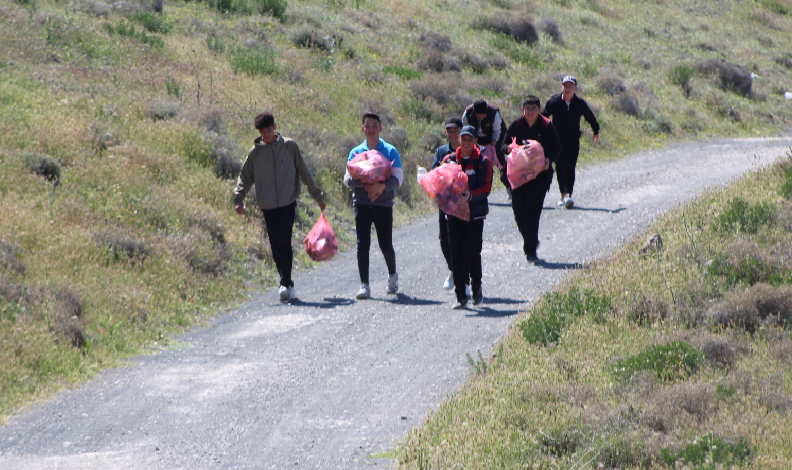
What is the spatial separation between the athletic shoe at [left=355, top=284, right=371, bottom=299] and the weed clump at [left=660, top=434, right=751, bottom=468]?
5142 millimetres

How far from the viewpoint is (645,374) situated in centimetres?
568

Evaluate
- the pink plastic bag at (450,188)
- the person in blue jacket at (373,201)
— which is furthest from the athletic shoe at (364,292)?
the pink plastic bag at (450,188)

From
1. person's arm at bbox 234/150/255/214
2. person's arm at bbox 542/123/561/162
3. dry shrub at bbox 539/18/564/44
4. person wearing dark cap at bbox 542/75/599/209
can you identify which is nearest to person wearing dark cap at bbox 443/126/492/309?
person's arm at bbox 542/123/561/162

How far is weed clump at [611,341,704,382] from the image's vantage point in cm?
571

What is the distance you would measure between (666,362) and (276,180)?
4.97 m

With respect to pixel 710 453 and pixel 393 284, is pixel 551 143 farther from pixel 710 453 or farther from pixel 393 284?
pixel 710 453

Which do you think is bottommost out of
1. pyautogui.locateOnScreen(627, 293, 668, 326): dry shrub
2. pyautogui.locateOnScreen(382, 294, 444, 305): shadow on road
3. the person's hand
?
pyautogui.locateOnScreen(382, 294, 444, 305): shadow on road

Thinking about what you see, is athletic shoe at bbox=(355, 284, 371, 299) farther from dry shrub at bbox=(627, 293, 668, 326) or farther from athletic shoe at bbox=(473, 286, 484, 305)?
dry shrub at bbox=(627, 293, 668, 326)

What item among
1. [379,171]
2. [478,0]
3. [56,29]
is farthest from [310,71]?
[478,0]

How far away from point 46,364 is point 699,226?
7.56 metres

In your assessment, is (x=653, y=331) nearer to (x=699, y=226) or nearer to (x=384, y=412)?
(x=384, y=412)

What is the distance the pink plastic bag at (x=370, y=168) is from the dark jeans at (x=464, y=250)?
0.99m

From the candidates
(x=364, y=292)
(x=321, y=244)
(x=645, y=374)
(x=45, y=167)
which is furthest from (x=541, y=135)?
(x=45, y=167)

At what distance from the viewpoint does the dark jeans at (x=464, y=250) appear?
8320 mm
